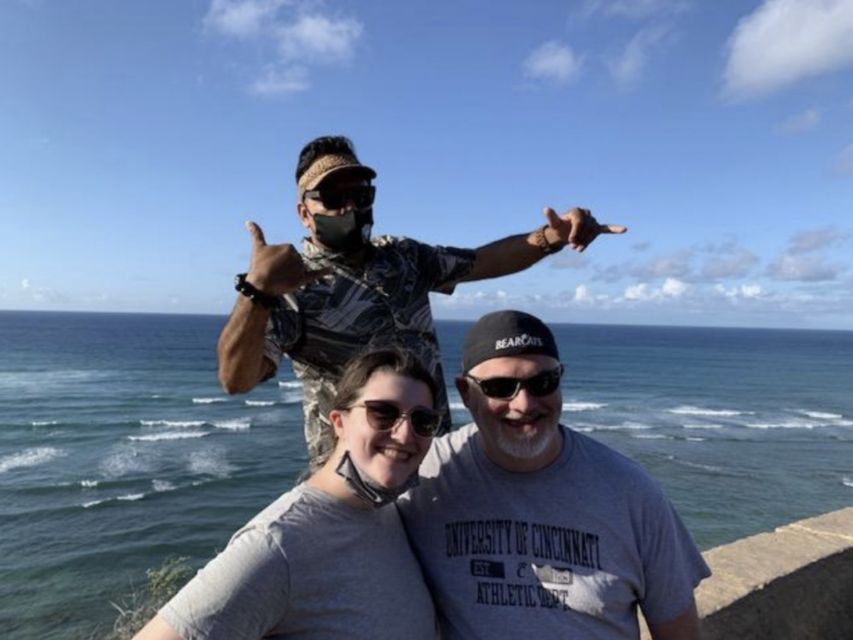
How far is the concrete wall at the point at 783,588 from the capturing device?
3.35 meters

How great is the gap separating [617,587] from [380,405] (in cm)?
107

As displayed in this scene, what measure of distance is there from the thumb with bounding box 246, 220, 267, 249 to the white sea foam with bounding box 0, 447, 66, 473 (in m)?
30.3

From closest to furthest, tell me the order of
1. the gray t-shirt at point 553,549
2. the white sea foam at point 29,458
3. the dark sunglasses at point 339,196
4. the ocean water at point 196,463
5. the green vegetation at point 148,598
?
the gray t-shirt at point 553,549 < the dark sunglasses at point 339,196 < the green vegetation at point 148,598 < the ocean water at point 196,463 < the white sea foam at point 29,458

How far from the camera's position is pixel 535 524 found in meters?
2.46

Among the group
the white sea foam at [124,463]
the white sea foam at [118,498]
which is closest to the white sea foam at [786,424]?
the white sea foam at [124,463]

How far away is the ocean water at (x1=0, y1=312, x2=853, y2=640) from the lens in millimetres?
18250

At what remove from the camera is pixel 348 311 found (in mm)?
2873

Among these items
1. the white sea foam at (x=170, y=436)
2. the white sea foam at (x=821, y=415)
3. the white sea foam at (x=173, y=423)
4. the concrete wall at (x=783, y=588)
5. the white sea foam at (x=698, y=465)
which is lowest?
the white sea foam at (x=821, y=415)

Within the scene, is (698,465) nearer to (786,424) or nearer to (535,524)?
(786,424)

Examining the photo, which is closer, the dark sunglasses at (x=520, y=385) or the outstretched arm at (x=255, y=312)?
the outstretched arm at (x=255, y=312)

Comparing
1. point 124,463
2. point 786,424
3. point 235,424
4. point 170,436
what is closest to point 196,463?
point 124,463

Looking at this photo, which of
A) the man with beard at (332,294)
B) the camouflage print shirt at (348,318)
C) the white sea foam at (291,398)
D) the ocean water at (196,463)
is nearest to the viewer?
the man with beard at (332,294)

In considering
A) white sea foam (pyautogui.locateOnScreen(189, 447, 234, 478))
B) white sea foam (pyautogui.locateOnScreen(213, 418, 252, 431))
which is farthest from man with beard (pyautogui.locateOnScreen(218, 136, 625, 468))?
white sea foam (pyautogui.locateOnScreen(213, 418, 252, 431))

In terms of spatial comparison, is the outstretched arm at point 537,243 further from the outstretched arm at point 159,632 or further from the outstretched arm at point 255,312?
the outstretched arm at point 159,632
